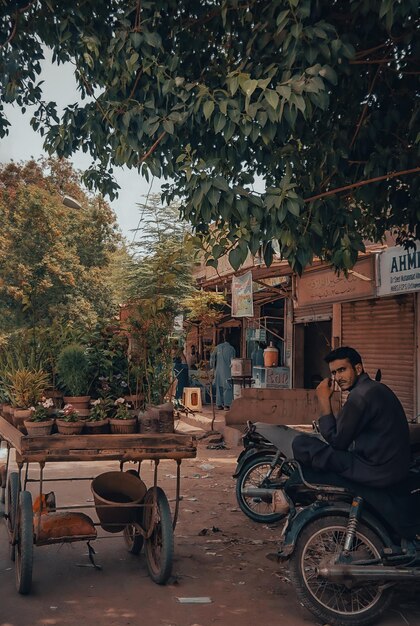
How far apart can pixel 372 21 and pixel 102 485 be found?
4.17 meters

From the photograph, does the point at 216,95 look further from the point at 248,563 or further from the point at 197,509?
the point at 197,509

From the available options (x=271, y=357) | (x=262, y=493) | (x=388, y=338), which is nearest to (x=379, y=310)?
(x=388, y=338)

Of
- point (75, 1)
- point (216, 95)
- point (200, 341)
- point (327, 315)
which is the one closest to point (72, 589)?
point (216, 95)

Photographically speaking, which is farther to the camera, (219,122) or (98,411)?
(98,411)

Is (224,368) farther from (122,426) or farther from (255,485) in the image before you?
(122,426)

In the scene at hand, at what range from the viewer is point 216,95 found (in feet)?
15.0

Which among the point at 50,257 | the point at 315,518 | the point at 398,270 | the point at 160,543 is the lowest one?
the point at 160,543

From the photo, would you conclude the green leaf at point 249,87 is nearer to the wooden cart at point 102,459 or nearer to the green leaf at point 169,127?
the green leaf at point 169,127

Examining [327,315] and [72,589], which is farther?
[327,315]

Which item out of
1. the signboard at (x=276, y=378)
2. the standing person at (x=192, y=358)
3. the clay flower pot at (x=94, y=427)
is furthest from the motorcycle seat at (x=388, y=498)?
the standing person at (x=192, y=358)

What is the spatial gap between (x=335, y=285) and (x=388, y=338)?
5.01 feet

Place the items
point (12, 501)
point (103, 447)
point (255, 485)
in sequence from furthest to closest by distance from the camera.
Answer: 1. point (255, 485)
2. point (12, 501)
3. point (103, 447)

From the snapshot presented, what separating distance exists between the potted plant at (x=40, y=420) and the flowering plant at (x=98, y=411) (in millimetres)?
302

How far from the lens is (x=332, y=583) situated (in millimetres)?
4445
